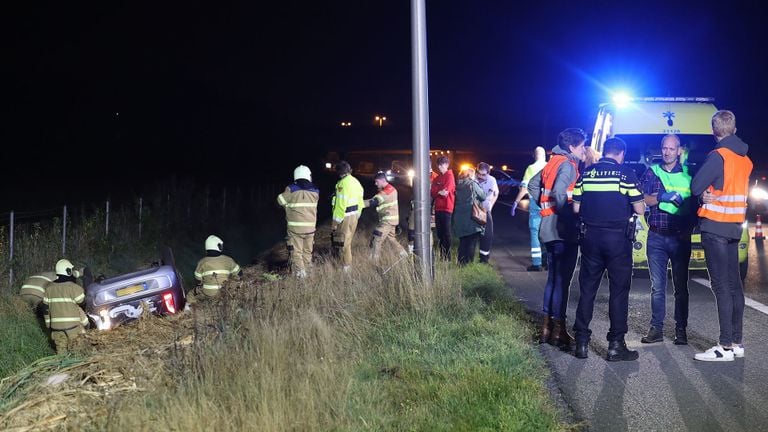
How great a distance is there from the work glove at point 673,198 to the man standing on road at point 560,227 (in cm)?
77

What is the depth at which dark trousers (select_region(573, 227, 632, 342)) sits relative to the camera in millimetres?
6254

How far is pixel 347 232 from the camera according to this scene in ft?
36.7

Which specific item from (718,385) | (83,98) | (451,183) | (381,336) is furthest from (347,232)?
Result: (83,98)

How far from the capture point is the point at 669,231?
6.86 m

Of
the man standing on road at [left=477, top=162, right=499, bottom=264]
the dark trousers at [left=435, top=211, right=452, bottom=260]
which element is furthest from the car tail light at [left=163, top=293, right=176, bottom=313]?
the man standing on road at [left=477, top=162, right=499, bottom=264]

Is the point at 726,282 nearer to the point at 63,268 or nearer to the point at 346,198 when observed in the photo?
the point at 346,198

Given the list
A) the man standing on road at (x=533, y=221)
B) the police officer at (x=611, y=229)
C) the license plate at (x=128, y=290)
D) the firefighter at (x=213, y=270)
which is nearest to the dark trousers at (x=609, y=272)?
the police officer at (x=611, y=229)

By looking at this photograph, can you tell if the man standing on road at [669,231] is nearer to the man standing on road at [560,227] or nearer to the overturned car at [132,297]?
the man standing on road at [560,227]

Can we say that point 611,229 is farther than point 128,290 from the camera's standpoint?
No

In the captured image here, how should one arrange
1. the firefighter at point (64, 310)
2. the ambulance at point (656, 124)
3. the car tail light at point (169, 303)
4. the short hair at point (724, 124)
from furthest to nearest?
1. the ambulance at point (656, 124)
2. the car tail light at point (169, 303)
3. the firefighter at point (64, 310)
4. the short hair at point (724, 124)

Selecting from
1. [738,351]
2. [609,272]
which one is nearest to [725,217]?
[609,272]

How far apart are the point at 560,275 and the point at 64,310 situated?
5134mm

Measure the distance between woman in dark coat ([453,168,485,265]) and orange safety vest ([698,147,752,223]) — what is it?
16.1 feet

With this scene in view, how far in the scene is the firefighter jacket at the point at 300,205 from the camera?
10664mm
